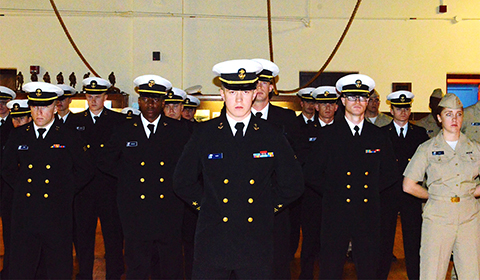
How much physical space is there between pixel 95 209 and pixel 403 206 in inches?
107

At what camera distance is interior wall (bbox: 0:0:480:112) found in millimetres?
8625

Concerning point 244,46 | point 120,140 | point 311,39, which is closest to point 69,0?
point 244,46

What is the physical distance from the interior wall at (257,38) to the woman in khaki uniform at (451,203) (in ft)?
19.2

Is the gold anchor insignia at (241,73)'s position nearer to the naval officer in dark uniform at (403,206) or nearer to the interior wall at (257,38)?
the naval officer in dark uniform at (403,206)

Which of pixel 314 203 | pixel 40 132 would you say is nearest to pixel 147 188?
pixel 40 132

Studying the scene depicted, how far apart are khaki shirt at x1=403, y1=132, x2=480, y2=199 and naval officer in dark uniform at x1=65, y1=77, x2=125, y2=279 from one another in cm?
260

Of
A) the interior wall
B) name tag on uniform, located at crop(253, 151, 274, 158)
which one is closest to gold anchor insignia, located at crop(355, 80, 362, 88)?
name tag on uniform, located at crop(253, 151, 274, 158)

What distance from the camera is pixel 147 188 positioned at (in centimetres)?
315

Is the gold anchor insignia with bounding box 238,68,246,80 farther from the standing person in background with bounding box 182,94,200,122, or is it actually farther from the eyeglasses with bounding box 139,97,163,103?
the standing person in background with bounding box 182,94,200,122

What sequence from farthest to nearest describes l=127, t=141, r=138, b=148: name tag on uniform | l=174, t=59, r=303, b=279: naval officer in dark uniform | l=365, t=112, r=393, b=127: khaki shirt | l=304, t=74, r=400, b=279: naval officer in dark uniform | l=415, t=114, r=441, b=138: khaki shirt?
l=415, t=114, r=441, b=138: khaki shirt < l=365, t=112, r=393, b=127: khaki shirt < l=127, t=141, r=138, b=148: name tag on uniform < l=304, t=74, r=400, b=279: naval officer in dark uniform < l=174, t=59, r=303, b=279: naval officer in dark uniform

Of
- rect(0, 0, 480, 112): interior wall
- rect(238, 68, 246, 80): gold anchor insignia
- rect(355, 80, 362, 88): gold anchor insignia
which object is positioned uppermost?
rect(0, 0, 480, 112): interior wall

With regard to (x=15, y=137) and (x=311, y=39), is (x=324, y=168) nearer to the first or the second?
(x=15, y=137)

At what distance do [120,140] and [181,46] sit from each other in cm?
560

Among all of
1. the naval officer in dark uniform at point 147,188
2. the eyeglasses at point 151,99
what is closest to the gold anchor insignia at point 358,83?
the naval officer in dark uniform at point 147,188
